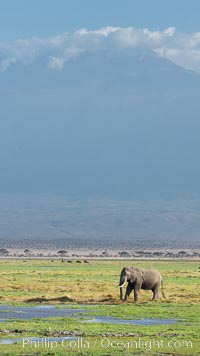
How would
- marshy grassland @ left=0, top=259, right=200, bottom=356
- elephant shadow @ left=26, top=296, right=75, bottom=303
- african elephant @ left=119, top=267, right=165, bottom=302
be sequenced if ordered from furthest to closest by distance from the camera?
african elephant @ left=119, top=267, right=165, bottom=302 < elephant shadow @ left=26, top=296, right=75, bottom=303 < marshy grassland @ left=0, top=259, right=200, bottom=356

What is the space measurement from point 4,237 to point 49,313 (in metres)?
140

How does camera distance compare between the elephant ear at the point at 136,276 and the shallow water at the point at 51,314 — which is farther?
the elephant ear at the point at 136,276

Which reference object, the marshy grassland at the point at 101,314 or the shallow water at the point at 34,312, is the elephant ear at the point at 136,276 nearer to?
the marshy grassland at the point at 101,314

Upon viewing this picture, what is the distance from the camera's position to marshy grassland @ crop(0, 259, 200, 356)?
25.0 metres

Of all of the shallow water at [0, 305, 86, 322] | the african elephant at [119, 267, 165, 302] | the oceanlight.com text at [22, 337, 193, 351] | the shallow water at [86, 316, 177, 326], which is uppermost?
the african elephant at [119, 267, 165, 302]

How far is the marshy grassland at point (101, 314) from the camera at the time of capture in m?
25.0

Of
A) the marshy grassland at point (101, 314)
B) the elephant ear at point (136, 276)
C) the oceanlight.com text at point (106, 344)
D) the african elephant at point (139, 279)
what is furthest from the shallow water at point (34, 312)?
the oceanlight.com text at point (106, 344)

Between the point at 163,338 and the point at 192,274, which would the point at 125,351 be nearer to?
the point at 163,338

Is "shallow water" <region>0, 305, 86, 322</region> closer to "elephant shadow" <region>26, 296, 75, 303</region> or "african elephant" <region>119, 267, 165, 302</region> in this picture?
"elephant shadow" <region>26, 296, 75, 303</region>

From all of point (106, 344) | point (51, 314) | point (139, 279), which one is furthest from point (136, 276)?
point (106, 344)

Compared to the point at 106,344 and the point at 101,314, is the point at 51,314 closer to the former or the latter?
the point at 101,314

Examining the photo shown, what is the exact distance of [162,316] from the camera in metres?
→ 32.2

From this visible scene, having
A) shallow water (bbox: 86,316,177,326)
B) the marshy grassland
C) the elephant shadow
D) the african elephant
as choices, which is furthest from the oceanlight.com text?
the african elephant

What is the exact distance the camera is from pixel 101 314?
Result: 32625 millimetres
